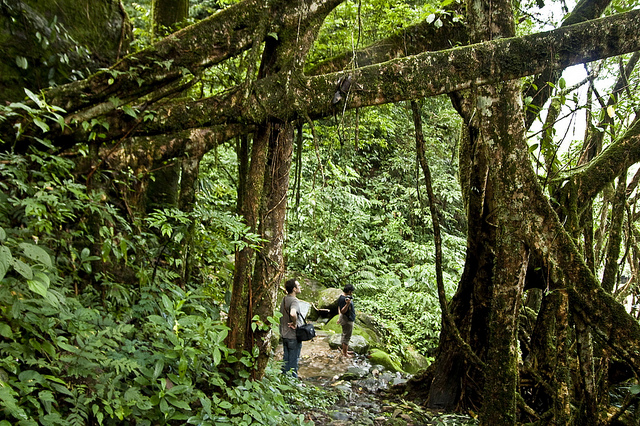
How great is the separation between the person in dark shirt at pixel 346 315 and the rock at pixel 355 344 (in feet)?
1.06

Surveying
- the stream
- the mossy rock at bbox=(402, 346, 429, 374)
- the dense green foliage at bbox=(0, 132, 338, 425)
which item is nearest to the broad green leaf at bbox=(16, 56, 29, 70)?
the dense green foliage at bbox=(0, 132, 338, 425)

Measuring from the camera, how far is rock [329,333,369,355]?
8492 millimetres

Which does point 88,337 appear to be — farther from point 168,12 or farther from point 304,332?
point 168,12

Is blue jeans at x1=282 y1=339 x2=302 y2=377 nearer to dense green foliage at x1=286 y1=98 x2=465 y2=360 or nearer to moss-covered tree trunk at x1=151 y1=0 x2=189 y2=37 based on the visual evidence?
dense green foliage at x1=286 y1=98 x2=465 y2=360

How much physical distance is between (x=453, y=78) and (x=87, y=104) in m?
3.02

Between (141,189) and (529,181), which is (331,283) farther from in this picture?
(529,181)

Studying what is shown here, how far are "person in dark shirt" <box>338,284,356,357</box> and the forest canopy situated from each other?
2.57 metres

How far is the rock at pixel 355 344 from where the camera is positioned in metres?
8.49

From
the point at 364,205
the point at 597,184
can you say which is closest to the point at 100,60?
the point at 597,184

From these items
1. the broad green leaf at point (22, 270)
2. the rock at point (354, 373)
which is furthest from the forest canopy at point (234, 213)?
the rock at point (354, 373)

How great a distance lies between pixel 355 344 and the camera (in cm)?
855

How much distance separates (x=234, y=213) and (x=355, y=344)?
558cm

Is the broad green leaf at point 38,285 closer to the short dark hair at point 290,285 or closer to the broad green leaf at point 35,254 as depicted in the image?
the broad green leaf at point 35,254

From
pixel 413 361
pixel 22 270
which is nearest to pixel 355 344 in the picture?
pixel 413 361
